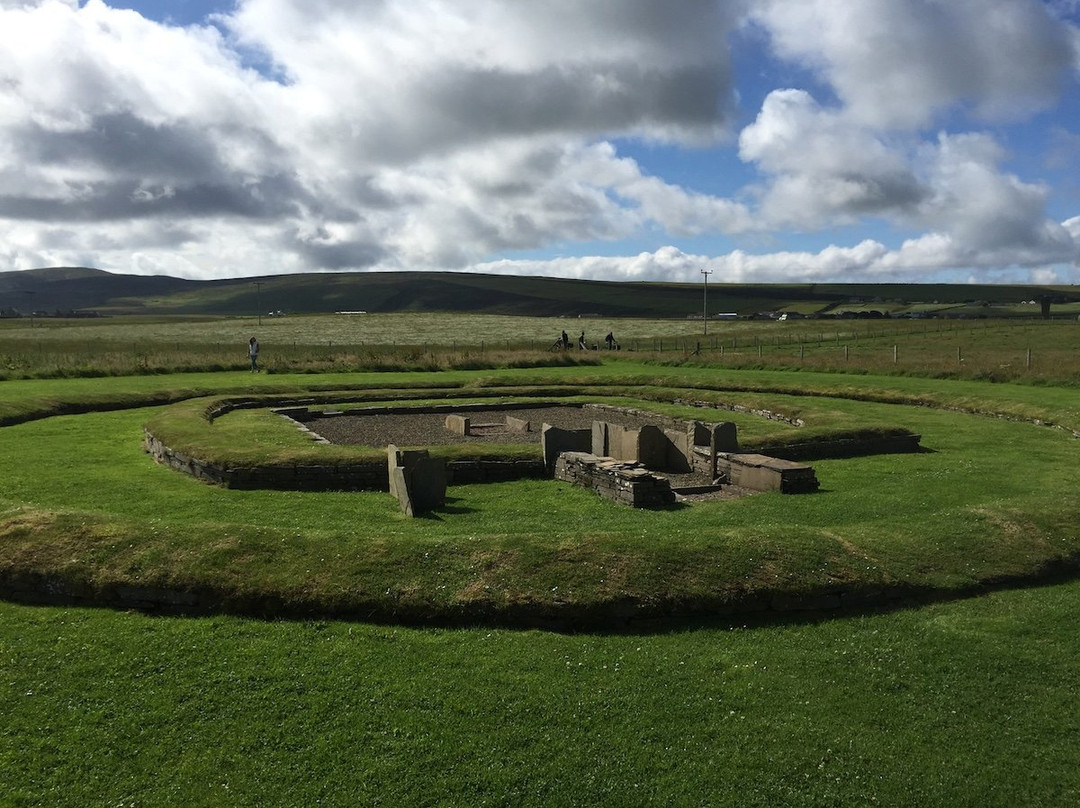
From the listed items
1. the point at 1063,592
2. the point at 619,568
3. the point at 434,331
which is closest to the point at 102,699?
the point at 619,568

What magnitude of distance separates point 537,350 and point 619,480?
39073 millimetres

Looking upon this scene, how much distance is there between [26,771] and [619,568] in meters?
5.80

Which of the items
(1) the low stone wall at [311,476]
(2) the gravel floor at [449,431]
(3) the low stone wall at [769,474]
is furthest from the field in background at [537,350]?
(1) the low stone wall at [311,476]

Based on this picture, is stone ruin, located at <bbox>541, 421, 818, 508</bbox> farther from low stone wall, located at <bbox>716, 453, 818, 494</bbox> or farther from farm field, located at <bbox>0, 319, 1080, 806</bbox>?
farm field, located at <bbox>0, 319, 1080, 806</bbox>

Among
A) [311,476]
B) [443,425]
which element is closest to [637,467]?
[311,476]

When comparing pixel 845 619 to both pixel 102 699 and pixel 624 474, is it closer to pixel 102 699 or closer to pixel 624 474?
pixel 624 474

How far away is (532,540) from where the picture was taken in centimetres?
1009

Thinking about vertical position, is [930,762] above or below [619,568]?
below

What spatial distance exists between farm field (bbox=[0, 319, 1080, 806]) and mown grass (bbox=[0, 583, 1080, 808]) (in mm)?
25

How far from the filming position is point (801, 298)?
17288 centimetres

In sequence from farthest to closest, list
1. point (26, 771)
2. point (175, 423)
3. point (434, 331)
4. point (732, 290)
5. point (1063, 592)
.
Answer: point (732, 290)
point (434, 331)
point (175, 423)
point (1063, 592)
point (26, 771)

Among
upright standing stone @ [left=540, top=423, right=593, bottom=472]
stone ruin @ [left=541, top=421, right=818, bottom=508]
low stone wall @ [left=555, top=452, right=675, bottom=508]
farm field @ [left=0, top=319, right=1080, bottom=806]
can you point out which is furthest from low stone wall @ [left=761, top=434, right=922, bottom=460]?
farm field @ [left=0, top=319, right=1080, bottom=806]

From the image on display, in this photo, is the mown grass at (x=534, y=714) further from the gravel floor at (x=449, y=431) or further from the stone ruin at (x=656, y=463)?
the gravel floor at (x=449, y=431)

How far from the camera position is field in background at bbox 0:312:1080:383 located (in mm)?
40688
